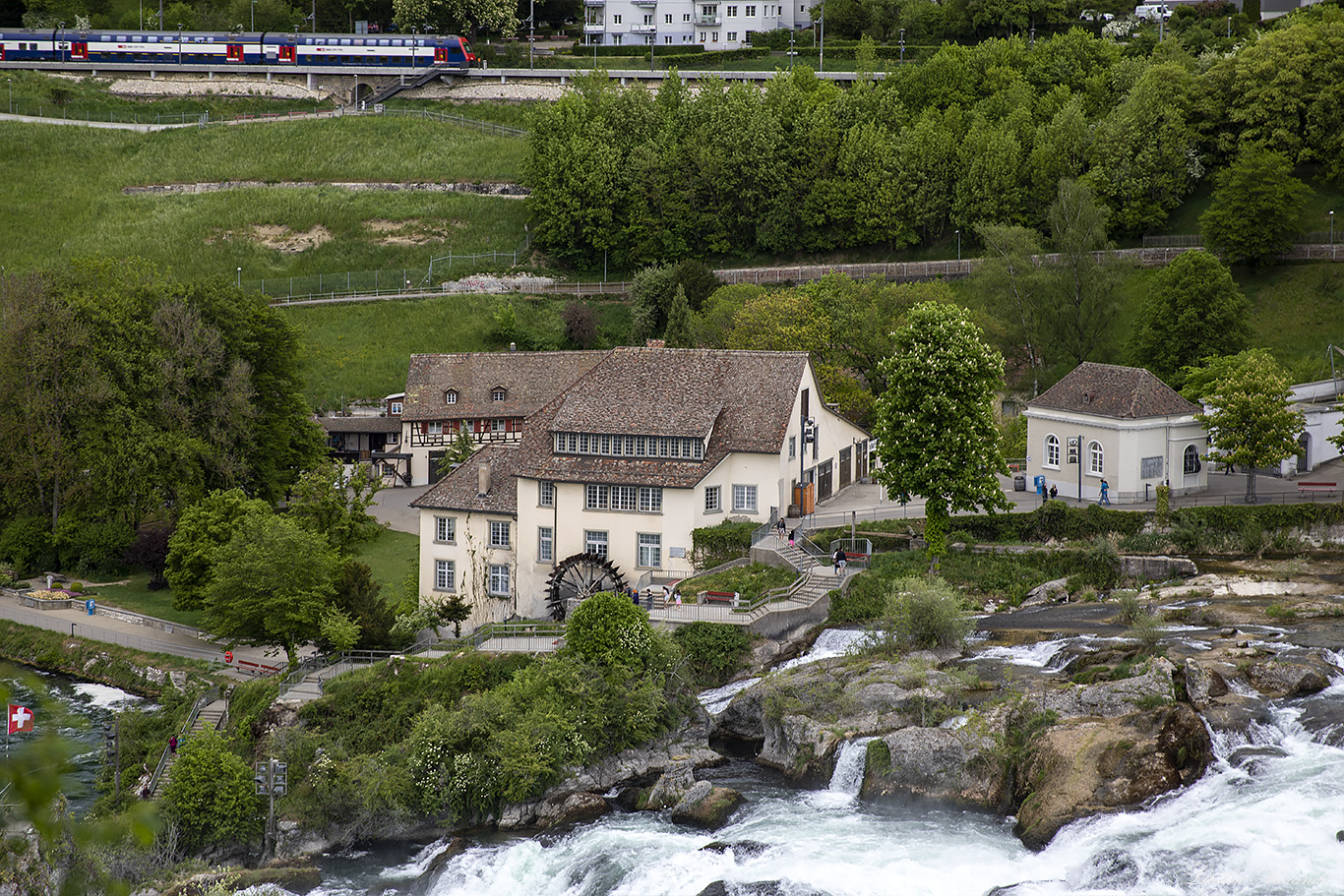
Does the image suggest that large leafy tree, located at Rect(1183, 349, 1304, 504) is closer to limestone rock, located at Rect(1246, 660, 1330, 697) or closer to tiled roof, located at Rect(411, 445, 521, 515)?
limestone rock, located at Rect(1246, 660, 1330, 697)

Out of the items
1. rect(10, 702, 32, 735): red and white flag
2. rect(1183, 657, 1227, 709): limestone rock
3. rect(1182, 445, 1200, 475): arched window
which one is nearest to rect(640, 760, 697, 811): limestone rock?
rect(1183, 657, 1227, 709): limestone rock

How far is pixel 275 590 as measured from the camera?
53.3m

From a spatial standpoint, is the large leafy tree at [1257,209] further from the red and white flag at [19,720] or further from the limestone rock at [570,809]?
the red and white flag at [19,720]

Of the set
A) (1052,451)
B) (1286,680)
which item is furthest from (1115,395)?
(1286,680)

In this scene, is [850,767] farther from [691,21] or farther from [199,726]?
[691,21]

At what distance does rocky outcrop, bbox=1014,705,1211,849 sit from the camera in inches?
1486

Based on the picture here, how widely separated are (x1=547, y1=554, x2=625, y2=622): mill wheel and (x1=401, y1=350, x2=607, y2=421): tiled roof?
2826 centimetres

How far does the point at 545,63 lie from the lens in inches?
5773

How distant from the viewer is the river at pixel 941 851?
3416 cm

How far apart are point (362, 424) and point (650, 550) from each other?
115 feet

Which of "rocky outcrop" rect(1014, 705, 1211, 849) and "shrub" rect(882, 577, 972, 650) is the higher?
"shrub" rect(882, 577, 972, 650)

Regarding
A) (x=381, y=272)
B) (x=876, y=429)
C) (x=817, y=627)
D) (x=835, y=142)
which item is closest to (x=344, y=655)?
(x=817, y=627)

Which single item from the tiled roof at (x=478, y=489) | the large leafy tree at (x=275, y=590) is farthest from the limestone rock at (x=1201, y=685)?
the large leafy tree at (x=275, y=590)

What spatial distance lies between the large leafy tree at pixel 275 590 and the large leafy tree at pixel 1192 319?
49299 mm
